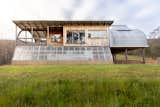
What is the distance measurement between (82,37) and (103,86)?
14602mm

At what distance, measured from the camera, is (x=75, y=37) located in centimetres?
2005

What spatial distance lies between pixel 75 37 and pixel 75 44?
78 cm

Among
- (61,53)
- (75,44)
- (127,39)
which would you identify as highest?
(127,39)

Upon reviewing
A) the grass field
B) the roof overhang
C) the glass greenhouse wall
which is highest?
the roof overhang

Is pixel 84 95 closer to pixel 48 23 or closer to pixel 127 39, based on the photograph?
pixel 48 23

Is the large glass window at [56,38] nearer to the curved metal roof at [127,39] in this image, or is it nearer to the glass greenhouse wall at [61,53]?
the glass greenhouse wall at [61,53]

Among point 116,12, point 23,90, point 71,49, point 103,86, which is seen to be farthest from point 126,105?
point 116,12

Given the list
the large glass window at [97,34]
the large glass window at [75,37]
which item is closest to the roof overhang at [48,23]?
the large glass window at [97,34]

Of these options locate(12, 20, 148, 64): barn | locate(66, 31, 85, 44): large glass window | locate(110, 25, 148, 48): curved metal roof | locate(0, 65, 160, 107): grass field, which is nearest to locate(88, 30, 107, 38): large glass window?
locate(12, 20, 148, 64): barn

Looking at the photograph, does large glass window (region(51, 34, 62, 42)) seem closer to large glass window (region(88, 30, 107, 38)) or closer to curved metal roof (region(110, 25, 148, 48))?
large glass window (region(88, 30, 107, 38))

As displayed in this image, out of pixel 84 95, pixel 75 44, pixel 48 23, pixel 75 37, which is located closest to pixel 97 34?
pixel 75 37

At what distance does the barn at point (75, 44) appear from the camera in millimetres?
18516

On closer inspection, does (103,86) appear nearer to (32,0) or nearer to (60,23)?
(60,23)

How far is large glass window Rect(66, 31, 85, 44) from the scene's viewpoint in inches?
786
